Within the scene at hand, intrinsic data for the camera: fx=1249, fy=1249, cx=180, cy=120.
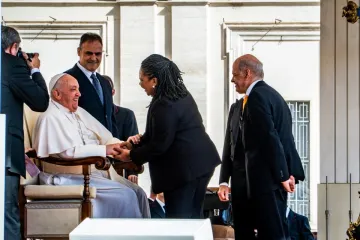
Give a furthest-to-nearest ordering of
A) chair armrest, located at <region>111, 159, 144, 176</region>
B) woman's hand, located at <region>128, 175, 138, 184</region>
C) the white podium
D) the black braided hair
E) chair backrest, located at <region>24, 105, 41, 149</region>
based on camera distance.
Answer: woman's hand, located at <region>128, 175, 138, 184</region>, chair armrest, located at <region>111, 159, 144, 176</region>, chair backrest, located at <region>24, 105, 41, 149</region>, the black braided hair, the white podium

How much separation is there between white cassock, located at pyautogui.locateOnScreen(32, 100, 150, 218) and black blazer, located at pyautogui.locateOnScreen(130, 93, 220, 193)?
1.47 feet

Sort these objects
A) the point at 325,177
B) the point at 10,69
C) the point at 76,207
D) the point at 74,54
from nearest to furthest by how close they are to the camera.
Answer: the point at 10,69, the point at 76,207, the point at 325,177, the point at 74,54

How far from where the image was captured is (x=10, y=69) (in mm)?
7449

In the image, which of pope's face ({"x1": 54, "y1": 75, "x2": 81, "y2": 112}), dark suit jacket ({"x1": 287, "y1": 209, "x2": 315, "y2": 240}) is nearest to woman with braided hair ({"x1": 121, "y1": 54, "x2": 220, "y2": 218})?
pope's face ({"x1": 54, "y1": 75, "x2": 81, "y2": 112})

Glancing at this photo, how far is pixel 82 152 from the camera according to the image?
819cm

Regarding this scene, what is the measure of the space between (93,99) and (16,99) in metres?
1.40

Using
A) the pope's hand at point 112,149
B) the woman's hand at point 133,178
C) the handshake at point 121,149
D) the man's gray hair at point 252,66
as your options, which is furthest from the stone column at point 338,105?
the pope's hand at point 112,149

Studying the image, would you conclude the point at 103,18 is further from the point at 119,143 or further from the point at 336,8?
the point at 119,143

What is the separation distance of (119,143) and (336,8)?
2.48 metres

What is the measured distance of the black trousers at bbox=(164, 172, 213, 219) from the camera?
7.82 metres

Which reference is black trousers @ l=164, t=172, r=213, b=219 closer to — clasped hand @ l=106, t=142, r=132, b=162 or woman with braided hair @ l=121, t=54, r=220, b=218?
woman with braided hair @ l=121, t=54, r=220, b=218

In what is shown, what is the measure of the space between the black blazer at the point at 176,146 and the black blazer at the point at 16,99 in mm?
770

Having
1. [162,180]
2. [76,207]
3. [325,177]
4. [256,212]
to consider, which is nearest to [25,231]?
[76,207]

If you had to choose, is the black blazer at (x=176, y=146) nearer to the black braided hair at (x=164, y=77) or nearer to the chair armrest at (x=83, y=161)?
the black braided hair at (x=164, y=77)
